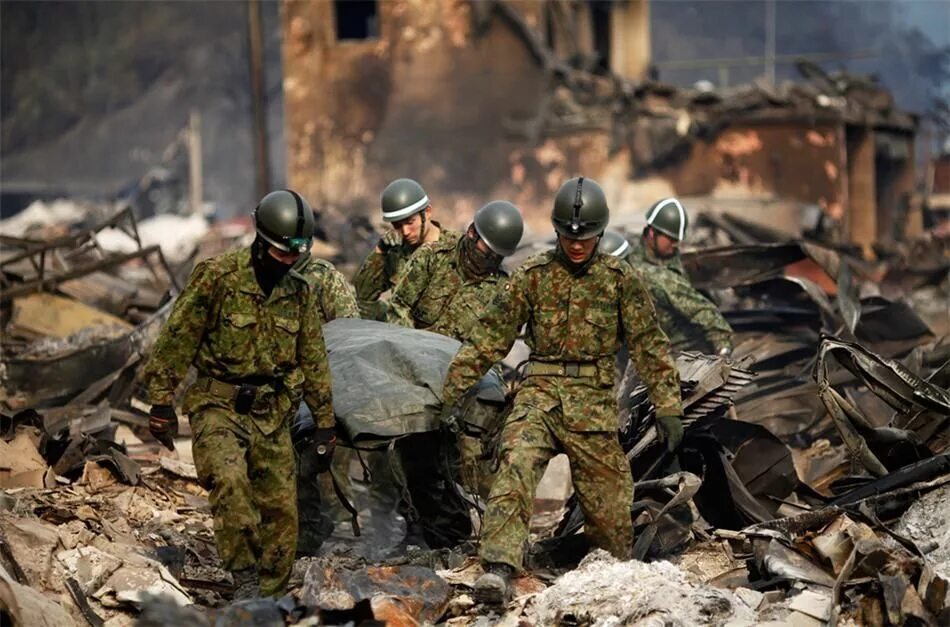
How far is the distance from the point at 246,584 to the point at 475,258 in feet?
8.24

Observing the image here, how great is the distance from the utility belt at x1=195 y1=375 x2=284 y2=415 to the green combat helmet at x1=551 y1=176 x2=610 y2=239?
1.49 metres

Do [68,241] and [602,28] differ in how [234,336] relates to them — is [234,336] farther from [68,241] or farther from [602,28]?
[602,28]

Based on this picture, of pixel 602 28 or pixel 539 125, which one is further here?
pixel 602 28

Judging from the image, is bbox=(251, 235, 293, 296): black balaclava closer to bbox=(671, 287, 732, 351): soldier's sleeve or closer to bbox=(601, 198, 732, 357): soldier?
bbox=(601, 198, 732, 357): soldier

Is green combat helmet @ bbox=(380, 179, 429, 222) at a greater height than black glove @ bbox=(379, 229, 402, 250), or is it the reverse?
green combat helmet @ bbox=(380, 179, 429, 222)

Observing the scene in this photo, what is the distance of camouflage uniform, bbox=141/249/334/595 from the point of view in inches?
230

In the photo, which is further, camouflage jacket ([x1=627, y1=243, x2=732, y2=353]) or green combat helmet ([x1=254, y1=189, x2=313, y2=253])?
camouflage jacket ([x1=627, y1=243, x2=732, y2=353])

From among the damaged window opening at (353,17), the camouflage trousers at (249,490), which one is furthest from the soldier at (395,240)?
the damaged window opening at (353,17)

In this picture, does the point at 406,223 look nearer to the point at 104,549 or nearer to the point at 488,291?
the point at 488,291

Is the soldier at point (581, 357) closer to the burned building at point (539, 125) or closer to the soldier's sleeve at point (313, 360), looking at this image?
the soldier's sleeve at point (313, 360)

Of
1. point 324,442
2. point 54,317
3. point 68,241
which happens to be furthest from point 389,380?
point 54,317

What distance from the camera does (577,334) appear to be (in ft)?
20.5

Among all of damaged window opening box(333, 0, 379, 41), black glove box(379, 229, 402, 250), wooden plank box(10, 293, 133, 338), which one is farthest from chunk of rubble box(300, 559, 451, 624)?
damaged window opening box(333, 0, 379, 41)

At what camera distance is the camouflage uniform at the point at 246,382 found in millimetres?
A: 5840
